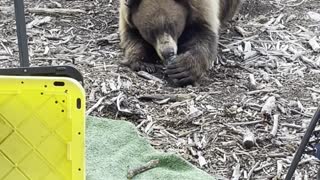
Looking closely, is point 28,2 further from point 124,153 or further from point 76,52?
point 124,153

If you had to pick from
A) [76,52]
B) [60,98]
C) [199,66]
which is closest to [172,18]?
[199,66]

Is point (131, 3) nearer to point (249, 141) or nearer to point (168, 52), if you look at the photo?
point (168, 52)

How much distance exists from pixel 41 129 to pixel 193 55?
10.9 ft

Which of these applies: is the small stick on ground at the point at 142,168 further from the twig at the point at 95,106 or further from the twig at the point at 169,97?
the twig at the point at 169,97

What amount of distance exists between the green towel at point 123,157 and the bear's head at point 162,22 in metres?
1.26

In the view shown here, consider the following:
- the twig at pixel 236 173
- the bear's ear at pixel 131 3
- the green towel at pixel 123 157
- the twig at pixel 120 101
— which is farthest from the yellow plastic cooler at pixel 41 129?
the bear's ear at pixel 131 3

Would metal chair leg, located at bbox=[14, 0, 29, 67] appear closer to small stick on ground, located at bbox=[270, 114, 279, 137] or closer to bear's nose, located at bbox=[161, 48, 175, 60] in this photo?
small stick on ground, located at bbox=[270, 114, 279, 137]

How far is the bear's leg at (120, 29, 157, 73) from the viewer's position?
5.56 meters

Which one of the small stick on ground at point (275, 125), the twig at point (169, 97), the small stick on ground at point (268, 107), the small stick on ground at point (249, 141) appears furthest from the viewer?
the twig at point (169, 97)

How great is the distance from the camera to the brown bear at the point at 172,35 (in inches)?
213

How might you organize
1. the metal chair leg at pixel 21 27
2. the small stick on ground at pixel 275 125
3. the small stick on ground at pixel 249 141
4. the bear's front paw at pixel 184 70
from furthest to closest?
1. the bear's front paw at pixel 184 70
2. the small stick on ground at pixel 275 125
3. the small stick on ground at pixel 249 141
4. the metal chair leg at pixel 21 27

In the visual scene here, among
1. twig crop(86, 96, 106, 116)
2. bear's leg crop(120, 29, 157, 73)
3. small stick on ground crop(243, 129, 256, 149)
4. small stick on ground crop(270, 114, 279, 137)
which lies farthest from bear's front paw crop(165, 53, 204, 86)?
small stick on ground crop(243, 129, 256, 149)

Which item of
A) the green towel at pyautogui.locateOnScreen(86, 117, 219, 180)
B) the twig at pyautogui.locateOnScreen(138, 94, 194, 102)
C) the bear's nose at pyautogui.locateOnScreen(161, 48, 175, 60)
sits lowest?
the twig at pyautogui.locateOnScreen(138, 94, 194, 102)

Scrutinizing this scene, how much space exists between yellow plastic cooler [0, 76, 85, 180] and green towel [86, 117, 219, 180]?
52.8 inches
